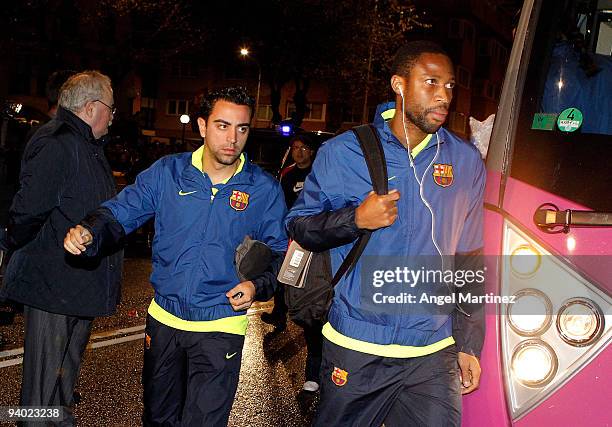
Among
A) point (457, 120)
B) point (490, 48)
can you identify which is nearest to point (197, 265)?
point (457, 120)

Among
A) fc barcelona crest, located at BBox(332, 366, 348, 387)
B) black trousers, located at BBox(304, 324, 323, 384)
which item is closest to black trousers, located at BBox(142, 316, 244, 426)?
fc barcelona crest, located at BBox(332, 366, 348, 387)

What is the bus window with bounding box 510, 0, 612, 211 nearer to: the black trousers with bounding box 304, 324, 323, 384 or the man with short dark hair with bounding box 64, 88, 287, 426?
the man with short dark hair with bounding box 64, 88, 287, 426

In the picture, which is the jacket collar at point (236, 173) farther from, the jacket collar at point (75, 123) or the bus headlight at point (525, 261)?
the bus headlight at point (525, 261)

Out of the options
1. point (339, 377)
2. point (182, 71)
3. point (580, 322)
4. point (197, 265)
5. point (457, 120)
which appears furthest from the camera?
point (182, 71)

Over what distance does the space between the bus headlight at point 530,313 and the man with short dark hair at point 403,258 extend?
222mm

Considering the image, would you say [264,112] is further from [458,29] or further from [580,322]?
[580,322]

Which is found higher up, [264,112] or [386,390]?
[386,390]

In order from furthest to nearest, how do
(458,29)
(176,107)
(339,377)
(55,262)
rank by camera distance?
(176,107) → (458,29) → (55,262) → (339,377)

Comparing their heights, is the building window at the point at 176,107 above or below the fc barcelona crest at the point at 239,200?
below

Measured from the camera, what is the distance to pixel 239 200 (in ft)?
11.9

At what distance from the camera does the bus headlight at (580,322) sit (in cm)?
243

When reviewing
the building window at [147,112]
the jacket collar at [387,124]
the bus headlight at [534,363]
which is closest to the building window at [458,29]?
the building window at [147,112]

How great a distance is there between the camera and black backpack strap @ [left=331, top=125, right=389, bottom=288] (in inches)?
111

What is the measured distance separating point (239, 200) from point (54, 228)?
3.40ft
